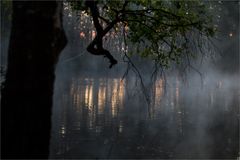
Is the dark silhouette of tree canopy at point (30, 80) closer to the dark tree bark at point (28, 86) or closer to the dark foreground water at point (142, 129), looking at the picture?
the dark tree bark at point (28, 86)

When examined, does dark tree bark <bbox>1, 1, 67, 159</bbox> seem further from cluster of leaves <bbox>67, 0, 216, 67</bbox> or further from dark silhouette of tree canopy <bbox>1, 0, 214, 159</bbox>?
cluster of leaves <bbox>67, 0, 216, 67</bbox>

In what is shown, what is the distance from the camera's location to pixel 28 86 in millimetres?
4770

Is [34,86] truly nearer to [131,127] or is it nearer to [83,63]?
[131,127]

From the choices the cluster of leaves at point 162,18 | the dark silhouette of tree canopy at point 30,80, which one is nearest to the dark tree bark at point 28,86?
the dark silhouette of tree canopy at point 30,80

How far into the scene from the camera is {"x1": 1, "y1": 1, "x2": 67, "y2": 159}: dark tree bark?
4.77m

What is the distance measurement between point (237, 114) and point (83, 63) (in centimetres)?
8580

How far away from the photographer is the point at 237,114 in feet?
121

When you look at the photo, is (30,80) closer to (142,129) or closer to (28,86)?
(28,86)

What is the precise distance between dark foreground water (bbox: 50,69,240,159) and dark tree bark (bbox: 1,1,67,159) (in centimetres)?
698

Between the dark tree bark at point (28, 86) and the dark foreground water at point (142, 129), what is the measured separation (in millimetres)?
6982

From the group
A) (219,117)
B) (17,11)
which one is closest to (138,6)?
(17,11)

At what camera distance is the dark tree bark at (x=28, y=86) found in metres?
4.77

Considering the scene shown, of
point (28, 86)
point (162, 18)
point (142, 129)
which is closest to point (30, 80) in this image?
point (28, 86)

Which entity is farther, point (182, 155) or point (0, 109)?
point (182, 155)
